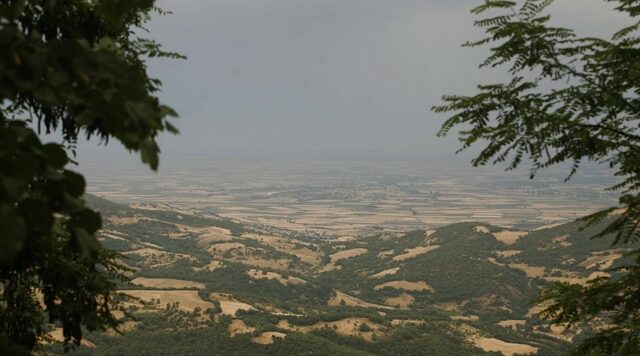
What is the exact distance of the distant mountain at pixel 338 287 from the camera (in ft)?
210

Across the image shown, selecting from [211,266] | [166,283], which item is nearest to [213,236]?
[211,266]

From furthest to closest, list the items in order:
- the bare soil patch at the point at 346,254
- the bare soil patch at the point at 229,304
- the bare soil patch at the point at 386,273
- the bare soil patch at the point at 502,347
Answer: the bare soil patch at the point at 346,254
the bare soil patch at the point at 386,273
the bare soil patch at the point at 229,304
the bare soil patch at the point at 502,347

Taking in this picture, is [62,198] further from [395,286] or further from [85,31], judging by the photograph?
[395,286]

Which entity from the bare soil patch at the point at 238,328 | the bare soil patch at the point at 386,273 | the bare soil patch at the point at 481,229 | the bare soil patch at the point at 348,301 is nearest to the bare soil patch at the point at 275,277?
the bare soil patch at the point at 348,301

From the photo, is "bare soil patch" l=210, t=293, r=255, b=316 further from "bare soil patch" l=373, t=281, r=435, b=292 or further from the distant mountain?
"bare soil patch" l=373, t=281, r=435, b=292

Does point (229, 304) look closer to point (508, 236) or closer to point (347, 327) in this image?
point (347, 327)

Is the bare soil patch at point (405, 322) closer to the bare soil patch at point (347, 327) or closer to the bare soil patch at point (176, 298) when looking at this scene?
the bare soil patch at point (347, 327)

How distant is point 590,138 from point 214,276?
10908cm

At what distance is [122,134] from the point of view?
2.08 meters

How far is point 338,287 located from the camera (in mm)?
120000

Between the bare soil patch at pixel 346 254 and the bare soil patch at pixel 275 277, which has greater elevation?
the bare soil patch at pixel 275 277

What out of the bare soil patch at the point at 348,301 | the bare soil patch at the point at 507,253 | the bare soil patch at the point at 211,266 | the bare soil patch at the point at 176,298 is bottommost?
the bare soil patch at the point at 348,301

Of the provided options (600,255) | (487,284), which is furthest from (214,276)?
(600,255)

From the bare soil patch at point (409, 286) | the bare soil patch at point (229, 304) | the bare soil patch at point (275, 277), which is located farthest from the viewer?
the bare soil patch at point (409, 286)
